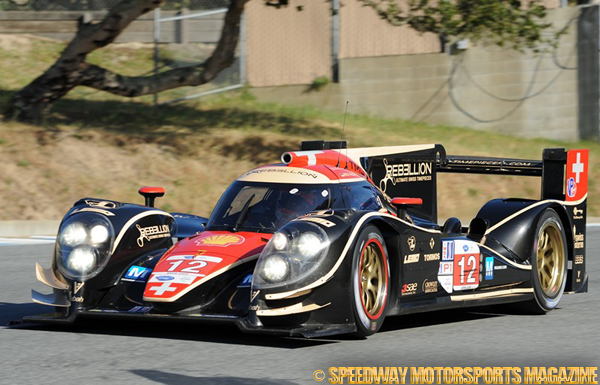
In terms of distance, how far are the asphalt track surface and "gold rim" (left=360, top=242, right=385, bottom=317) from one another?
227mm

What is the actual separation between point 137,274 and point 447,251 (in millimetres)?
2335

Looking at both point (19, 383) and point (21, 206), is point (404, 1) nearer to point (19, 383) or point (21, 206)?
point (21, 206)

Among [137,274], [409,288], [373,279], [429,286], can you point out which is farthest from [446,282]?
[137,274]

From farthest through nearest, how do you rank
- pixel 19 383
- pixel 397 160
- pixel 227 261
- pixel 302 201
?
pixel 397 160 < pixel 302 201 < pixel 227 261 < pixel 19 383

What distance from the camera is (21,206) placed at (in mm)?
16203

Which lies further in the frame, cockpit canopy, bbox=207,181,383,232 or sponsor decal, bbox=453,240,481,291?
sponsor decal, bbox=453,240,481,291

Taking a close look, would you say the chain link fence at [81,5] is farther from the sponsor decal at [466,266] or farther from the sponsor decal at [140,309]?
the sponsor decal at [140,309]

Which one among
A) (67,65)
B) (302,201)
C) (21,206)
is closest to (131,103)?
(67,65)

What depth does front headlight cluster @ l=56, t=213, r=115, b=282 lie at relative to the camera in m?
7.48

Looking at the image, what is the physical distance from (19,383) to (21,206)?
10.9m

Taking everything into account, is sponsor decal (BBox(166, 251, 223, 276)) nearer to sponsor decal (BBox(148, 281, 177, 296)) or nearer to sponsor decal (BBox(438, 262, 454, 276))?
sponsor decal (BBox(148, 281, 177, 296))

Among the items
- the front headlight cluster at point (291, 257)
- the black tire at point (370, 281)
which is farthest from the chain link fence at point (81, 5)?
the front headlight cluster at point (291, 257)

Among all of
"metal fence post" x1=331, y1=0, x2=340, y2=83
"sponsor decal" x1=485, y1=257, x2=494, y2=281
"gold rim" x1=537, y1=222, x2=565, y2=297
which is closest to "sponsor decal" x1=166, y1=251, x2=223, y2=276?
"sponsor decal" x1=485, y1=257, x2=494, y2=281

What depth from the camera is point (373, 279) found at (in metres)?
7.29
